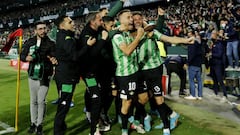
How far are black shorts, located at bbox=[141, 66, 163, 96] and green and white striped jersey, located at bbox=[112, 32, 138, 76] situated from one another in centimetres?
30

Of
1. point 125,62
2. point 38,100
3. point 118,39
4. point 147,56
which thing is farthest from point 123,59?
point 38,100

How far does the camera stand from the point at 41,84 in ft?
19.4

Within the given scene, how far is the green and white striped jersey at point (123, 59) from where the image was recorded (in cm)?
539

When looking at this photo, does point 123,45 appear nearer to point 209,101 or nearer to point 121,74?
point 121,74

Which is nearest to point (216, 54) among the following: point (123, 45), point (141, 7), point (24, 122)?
point (123, 45)

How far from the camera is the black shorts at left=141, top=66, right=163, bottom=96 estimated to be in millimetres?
5602

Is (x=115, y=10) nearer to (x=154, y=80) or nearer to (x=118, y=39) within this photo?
(x=118, y=39)

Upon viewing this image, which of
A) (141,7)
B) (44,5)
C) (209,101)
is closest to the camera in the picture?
(209,101)

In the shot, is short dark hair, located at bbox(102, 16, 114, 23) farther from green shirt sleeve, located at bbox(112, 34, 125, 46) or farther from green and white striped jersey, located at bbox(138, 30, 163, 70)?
green and white striped jersey, located at bbox(138, 30, 163, 70)

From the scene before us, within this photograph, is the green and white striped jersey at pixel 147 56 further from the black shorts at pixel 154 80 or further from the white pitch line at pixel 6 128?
the white pitch line at pixel 6 128

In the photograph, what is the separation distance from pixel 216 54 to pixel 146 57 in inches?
175

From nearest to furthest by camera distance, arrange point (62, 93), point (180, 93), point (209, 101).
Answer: point (62, 93) → point (209, 101) → point (180, 93)

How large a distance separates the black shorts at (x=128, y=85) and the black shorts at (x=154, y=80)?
1.05 feet

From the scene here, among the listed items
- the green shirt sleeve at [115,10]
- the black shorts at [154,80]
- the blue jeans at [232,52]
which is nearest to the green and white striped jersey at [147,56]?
the black shorts at [154,80]
